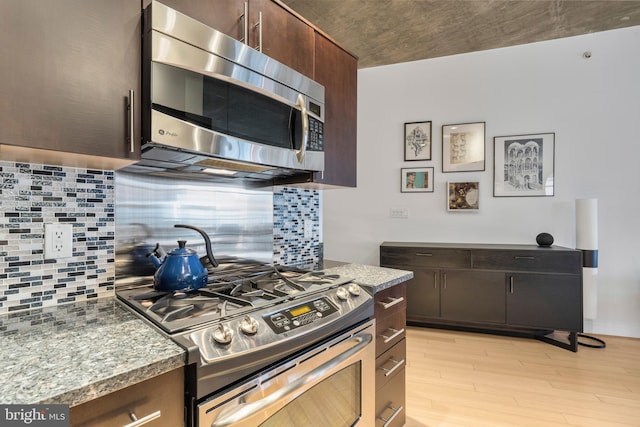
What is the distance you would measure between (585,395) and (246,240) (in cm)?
243

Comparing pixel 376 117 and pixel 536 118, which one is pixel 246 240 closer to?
pixel 376 117

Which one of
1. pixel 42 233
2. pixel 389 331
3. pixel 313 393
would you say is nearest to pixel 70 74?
pixel 42 233

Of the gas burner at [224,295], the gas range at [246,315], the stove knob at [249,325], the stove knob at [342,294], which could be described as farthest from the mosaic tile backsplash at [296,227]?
the stove knob at [249,325]

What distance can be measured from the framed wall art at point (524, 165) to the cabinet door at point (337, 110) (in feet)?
7.49

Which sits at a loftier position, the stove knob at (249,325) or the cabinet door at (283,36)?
the cabinet door at (283,36)

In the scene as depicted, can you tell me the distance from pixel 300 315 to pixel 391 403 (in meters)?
0.92

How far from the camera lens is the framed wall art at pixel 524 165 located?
331 cm

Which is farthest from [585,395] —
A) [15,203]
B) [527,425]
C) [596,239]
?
[15,203]

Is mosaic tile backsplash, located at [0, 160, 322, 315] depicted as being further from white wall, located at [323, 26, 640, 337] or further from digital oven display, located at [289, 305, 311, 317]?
white wall, located at [323, 26, 640, 337]

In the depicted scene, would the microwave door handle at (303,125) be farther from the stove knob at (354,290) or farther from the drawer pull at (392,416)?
the drawer pull at (392,416)

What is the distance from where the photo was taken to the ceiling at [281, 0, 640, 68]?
8.76 ft

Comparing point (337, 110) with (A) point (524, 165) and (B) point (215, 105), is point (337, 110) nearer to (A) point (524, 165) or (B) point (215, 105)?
Answer: (B) point (215, 105)

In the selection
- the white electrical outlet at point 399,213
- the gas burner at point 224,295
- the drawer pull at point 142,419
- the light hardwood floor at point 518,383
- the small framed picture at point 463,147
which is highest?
the small framed picture at point 463,147

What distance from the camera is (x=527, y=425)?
187cm
